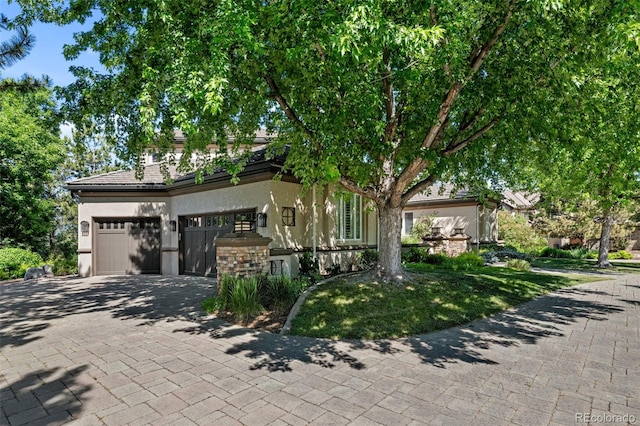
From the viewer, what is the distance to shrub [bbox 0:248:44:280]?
45.6 feet

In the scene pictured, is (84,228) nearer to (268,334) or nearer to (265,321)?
(265,321)

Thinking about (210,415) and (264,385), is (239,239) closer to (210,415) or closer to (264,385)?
(264,385)

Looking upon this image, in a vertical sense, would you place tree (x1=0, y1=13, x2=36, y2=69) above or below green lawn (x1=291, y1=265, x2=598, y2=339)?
above

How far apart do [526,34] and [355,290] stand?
604 centimetres

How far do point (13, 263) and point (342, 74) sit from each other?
15.5 m

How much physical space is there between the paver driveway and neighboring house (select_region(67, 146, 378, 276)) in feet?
14.9

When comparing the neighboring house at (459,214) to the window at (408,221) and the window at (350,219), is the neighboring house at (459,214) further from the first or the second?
the window at (350,219)

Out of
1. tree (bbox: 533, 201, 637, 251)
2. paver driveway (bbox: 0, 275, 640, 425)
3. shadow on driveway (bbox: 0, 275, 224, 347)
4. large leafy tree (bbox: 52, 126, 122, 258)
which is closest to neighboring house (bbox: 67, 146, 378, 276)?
shadow on driveway (bbox: 0, 275, 224, 347)

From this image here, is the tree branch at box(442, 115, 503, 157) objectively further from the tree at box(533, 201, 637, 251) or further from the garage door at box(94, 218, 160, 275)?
the tree at box(533, 201, 637, 251)

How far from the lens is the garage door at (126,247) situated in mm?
14508

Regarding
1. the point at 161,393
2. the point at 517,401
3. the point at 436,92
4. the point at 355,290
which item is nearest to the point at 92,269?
the point at 355,290

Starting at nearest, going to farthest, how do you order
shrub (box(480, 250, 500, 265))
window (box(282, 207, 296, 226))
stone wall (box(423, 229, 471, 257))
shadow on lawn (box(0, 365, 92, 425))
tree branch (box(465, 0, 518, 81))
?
shadow on lawn (box(0, 365, 92, 425)) → tree branch (box(465, 0, 518, 81)) → window (box(282, 207, 296, 226)) → stone wall (box(423, 229, 471, 257)) → shrub (box(480, 250, 500, 265))

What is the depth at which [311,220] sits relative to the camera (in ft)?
39.8

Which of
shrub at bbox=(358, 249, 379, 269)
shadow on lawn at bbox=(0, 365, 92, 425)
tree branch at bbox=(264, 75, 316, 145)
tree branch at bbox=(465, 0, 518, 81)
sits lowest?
shadow on lawn at bbox=(0, 365, 92, 425)
